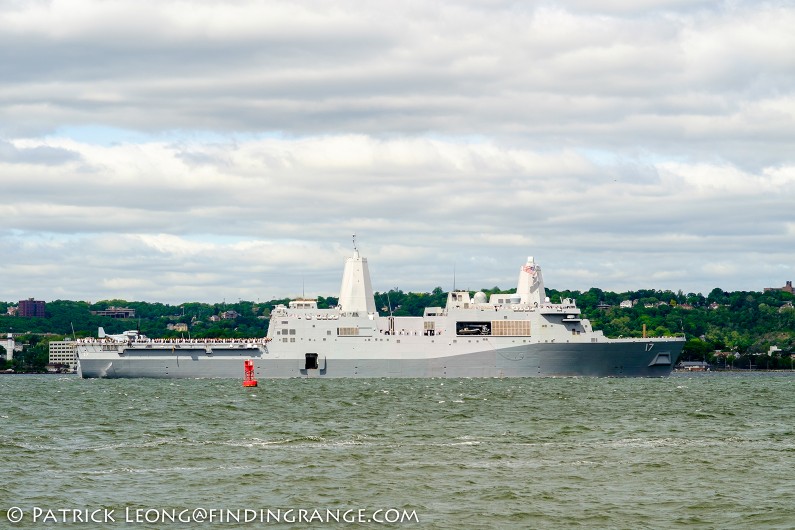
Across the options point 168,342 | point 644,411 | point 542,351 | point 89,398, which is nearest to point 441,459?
point 644,411

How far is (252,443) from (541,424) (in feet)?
43.7

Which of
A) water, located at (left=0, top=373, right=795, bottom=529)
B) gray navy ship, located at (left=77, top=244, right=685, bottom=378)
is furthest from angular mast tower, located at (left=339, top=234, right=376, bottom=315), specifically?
water, located at (left=0, top=373, right=795, bottom=529)

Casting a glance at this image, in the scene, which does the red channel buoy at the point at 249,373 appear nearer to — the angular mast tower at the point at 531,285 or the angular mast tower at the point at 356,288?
the angular mast tower at the point at 356,288

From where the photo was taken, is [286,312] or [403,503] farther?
[286,312]

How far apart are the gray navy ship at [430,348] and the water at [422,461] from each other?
30707 millimetres

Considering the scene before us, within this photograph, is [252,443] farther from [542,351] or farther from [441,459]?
[542,351]

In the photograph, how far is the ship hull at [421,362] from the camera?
322ft

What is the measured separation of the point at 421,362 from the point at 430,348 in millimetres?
1347

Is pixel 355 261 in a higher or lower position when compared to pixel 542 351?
higher

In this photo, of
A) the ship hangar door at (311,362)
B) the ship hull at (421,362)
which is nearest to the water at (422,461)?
the ship hull at (421,362)

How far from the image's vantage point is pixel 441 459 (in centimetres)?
3853

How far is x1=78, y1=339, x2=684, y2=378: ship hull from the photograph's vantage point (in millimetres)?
98000

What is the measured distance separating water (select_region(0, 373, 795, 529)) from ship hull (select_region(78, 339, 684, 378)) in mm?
30267

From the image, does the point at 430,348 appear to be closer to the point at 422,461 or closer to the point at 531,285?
the point at 531,285
